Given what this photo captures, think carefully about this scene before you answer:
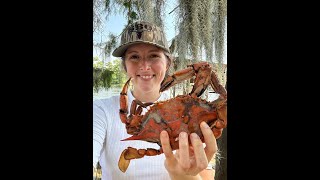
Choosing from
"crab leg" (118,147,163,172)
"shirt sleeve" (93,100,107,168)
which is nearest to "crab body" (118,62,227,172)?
"crab leg" (118,147,163,172)

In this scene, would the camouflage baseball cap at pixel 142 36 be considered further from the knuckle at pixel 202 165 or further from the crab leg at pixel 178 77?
the knuckle at pixel 202 165

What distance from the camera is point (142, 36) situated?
97 cm

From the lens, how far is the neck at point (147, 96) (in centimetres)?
97

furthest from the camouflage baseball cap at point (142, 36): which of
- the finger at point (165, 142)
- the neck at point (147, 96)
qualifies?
the finger at point (165, 142)

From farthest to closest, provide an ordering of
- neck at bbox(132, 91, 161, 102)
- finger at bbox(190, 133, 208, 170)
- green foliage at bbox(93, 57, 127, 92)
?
green foliage at bbox(93, 57, 127, 92) < neck at bbox(132, 91, 161, 102) < finger at bbox(190, 133, 208, 170)

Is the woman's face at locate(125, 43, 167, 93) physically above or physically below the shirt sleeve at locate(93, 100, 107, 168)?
above

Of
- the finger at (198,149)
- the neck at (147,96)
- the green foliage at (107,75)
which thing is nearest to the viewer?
the finger at (198,149)

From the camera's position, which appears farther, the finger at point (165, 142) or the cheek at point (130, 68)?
the cheek at point (130, 68)

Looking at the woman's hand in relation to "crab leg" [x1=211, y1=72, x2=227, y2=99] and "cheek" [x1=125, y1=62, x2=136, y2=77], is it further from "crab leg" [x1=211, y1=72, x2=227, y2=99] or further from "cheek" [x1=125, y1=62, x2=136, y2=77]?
"cheek" [x1=125, y1=62, x2=136, y2=77]

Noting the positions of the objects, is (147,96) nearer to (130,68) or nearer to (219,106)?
(130,68)

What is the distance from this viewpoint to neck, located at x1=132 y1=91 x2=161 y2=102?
0.97 m

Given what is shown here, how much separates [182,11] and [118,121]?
1.31ft

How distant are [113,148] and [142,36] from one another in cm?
30
